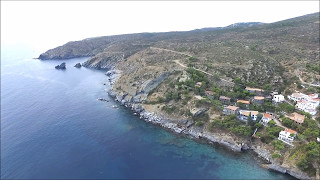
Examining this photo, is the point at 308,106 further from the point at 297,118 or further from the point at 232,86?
the point at 232,86

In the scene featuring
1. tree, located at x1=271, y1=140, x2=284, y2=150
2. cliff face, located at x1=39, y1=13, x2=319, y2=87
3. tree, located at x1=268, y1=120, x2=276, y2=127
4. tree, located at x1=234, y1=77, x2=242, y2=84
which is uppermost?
cliff face, located at x1=39, y1=13, x2=319, y2=87

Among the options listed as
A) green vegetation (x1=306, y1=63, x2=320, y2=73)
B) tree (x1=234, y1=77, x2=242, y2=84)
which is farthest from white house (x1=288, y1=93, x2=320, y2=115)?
green vegetation (x1=306, y1=63, x2=320, y2=73)

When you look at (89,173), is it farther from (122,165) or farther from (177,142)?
(177,142)

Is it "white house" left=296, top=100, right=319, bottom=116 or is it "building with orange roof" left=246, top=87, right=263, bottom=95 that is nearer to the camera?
"white house" left=296, top=100, right=319, bottom=116

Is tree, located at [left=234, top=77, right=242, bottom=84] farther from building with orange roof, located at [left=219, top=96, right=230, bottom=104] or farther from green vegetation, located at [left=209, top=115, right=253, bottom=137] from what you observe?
green vegetation, located at [left=209, top=115, right=253, bottom=137]

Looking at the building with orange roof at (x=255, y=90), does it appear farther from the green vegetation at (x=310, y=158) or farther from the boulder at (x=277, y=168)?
the boulder at (x=277, y=168)

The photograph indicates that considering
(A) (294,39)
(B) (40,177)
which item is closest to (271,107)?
(B) (40,177)

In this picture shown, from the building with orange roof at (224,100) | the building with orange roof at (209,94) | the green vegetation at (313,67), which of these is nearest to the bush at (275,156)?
the building with orange roof at (224,100)
